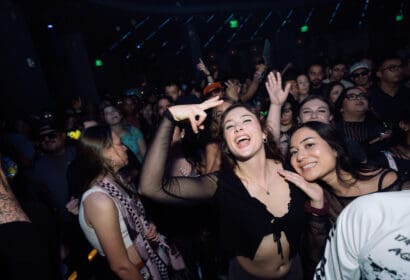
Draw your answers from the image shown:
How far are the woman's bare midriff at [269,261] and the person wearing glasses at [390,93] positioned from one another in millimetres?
2690

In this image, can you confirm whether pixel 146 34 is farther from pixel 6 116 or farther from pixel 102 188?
pixel 102 188

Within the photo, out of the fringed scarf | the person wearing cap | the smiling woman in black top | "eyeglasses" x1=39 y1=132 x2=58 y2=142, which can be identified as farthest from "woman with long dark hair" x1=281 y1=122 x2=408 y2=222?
the person wearing cap

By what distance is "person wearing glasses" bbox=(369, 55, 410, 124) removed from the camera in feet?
12.3

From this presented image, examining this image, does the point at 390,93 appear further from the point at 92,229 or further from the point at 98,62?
the point at 98,62

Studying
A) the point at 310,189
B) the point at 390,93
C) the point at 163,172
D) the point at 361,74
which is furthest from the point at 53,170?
the point at 361,74

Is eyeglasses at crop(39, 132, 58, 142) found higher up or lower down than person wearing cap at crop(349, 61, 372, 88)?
higher up

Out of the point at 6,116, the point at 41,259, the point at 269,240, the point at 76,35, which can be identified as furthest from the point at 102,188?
the point at 76,35

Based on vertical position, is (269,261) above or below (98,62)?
below

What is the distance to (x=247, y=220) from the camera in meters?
1.89

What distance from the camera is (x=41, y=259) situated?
4.44 ft

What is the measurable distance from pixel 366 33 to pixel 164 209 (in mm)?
22817

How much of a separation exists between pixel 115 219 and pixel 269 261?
1.11 meters

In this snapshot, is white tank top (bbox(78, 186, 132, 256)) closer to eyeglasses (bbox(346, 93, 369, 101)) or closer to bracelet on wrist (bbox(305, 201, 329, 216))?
bracelet on wrist (bbox(305, 201, 329, 216))

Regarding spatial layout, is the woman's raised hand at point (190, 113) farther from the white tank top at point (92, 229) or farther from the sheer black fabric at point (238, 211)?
the white tank top at point (92, 229)
